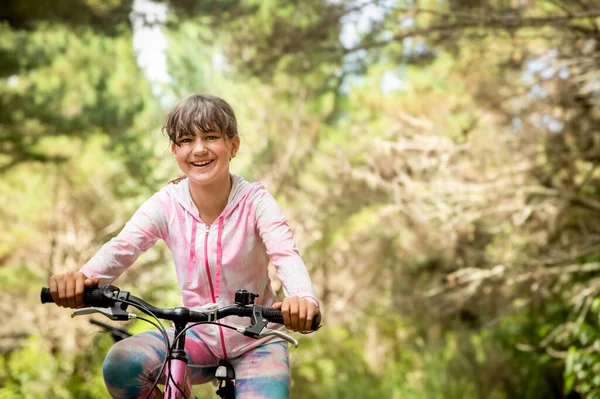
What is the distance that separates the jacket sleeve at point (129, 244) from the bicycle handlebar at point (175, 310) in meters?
0.18

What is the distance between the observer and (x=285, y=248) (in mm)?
2732

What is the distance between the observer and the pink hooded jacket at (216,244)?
2.79m

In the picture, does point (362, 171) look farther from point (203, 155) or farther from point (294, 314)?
point (294, 314)

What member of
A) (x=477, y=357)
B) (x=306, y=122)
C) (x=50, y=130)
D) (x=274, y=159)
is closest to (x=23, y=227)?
(x=50, y=130)

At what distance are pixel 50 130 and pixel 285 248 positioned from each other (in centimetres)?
883

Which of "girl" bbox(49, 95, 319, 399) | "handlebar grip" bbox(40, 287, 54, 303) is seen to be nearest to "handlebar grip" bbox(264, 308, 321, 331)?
"girl" bbox(49, 95, 319, 399)

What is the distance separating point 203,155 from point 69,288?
0.72 m

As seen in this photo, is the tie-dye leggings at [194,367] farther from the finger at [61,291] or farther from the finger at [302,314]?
the finger at [302,314]

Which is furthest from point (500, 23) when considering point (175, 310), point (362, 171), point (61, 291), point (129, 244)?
point (61, 291)

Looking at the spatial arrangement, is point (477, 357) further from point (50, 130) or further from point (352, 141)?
point (50, 130)

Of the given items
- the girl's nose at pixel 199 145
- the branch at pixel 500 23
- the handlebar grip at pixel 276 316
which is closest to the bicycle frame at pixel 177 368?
the handlebar grip at pixel 276 316

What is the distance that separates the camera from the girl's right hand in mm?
2479

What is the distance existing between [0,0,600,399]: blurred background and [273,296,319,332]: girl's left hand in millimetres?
3315

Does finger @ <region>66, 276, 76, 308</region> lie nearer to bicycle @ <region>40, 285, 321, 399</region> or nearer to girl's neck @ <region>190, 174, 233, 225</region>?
bicycle @ <region>40, 285, 321, 399</region>
